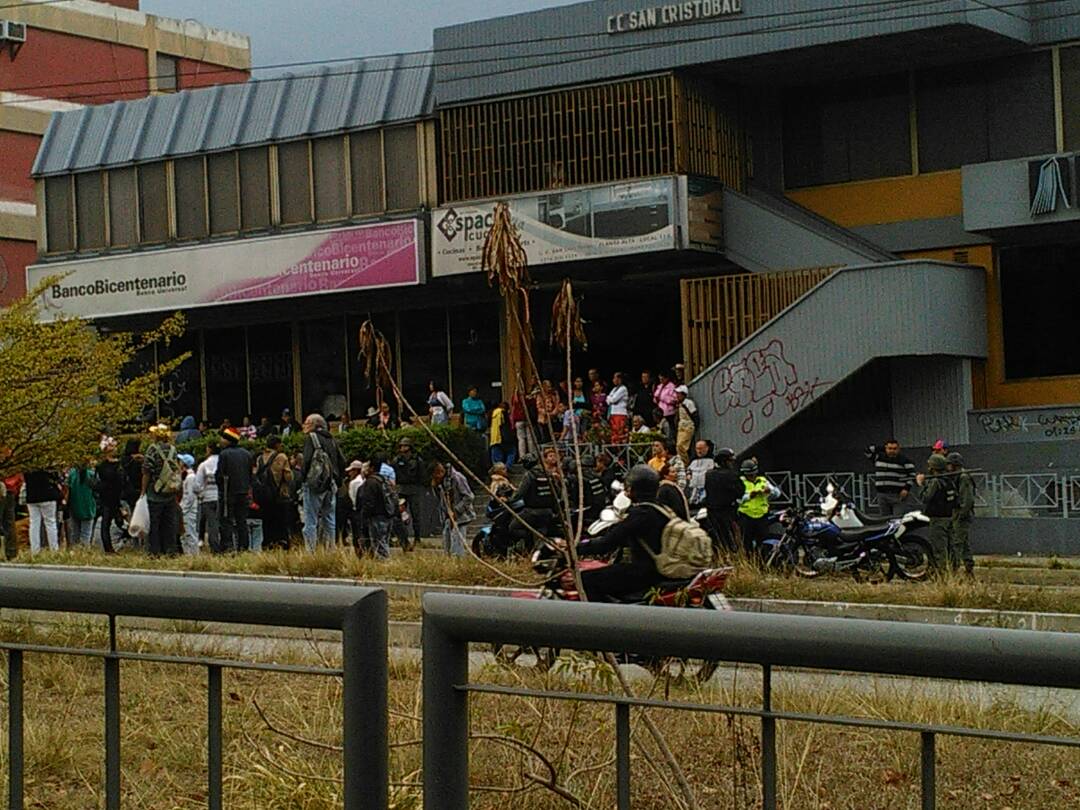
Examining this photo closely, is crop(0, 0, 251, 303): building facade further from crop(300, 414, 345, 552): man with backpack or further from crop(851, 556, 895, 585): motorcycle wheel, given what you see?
crop(851, 556, 895, 585): motorcycle wheel

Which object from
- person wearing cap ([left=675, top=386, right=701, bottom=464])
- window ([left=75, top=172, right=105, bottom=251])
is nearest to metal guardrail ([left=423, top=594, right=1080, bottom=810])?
person wearing cap ([left=675, top=386, right=701, bottom=464])

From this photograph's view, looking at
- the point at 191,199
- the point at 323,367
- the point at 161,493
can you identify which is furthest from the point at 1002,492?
the point at 191,199

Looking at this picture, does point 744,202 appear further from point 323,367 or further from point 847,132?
point 323,367

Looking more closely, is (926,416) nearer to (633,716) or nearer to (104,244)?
(104,244)

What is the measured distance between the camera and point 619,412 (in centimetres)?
3008

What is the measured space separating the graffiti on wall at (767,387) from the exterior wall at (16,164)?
3309 centimetres

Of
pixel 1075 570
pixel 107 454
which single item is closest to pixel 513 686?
pixel 1075 570

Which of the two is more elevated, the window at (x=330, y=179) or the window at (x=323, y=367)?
the window at (x=330, y=179)

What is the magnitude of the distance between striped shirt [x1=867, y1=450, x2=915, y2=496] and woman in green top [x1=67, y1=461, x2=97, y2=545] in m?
11.4

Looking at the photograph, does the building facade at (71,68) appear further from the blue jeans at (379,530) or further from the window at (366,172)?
the blue jeans at (379,530)

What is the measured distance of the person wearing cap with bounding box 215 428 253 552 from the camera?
2431 cm

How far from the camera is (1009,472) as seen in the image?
2525cm

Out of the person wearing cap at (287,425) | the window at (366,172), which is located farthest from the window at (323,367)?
the window at (366,172)

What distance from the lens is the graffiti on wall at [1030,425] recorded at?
29.1 m
